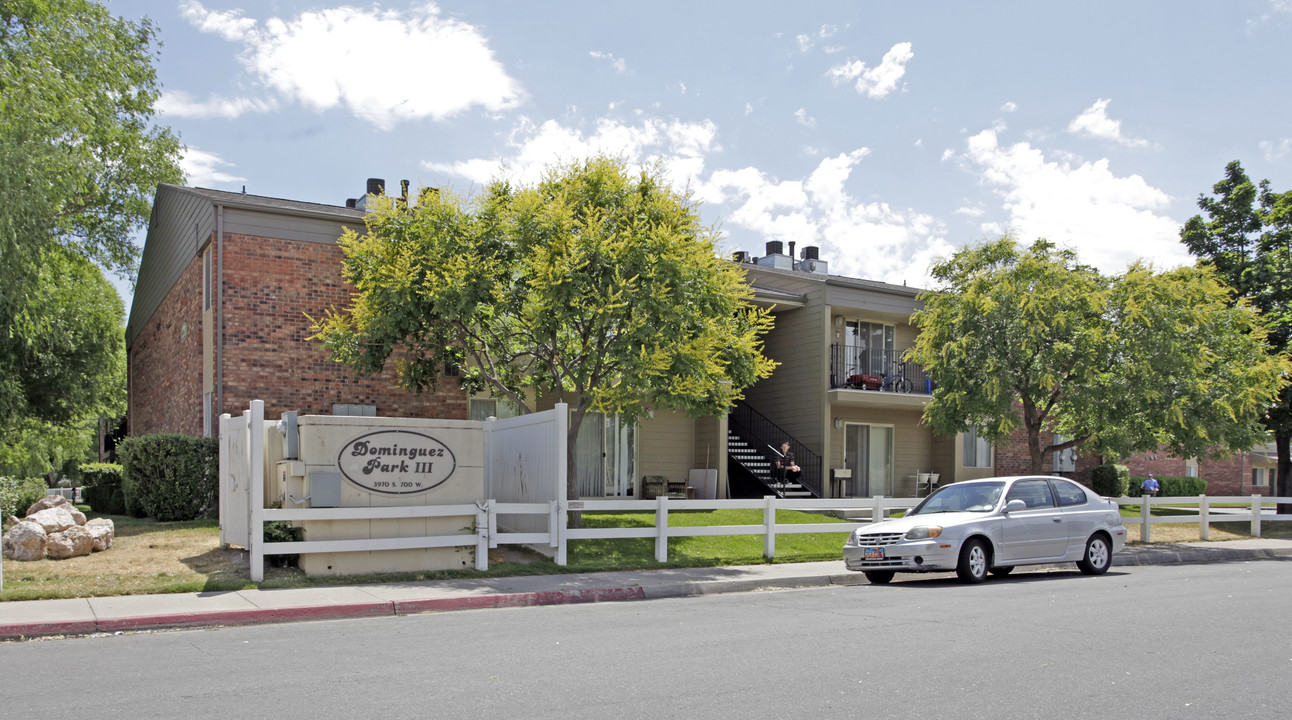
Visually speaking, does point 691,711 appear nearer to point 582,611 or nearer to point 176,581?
point 582,611

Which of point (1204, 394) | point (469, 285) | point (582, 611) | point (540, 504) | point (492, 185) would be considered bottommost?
point (582, 611)

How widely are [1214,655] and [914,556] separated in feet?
17.6

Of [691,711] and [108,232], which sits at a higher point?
[108,232]

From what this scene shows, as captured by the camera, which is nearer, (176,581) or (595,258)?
(176,581)

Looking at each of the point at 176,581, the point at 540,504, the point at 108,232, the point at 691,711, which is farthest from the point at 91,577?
the point at 108,232

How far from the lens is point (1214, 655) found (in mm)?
7727

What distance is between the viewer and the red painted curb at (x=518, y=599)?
10.8 m

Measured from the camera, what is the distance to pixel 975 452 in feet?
94.3

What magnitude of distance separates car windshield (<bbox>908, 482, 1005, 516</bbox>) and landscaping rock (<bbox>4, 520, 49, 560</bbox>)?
1185 centimetres

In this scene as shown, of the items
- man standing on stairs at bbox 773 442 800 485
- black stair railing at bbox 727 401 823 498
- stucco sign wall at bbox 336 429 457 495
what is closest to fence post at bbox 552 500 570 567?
stucco sign wall at bbox 336 429 457 495

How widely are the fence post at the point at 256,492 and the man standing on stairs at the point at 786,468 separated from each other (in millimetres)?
13894

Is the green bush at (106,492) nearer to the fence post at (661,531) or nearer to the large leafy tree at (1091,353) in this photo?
the fence post at (661,531)

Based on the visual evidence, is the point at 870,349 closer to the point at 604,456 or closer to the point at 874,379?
the point at 874,379

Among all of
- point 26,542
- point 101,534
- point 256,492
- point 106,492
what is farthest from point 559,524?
point 106,492
